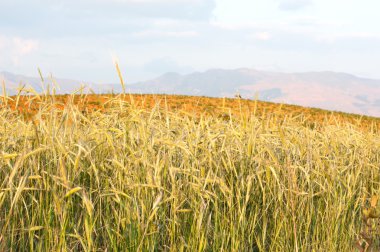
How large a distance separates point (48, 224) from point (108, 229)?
0.49 metres

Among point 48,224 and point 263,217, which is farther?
point 263,217

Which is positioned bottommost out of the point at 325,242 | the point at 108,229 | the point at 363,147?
the point at 325,242

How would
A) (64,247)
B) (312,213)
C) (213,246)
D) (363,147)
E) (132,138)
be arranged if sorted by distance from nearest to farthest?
(64,247)
(213,246)
(132,138)
(312,213)
(363,147)

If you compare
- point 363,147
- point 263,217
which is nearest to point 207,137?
point 263,217

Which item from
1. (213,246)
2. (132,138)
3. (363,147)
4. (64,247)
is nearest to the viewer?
(64,247)

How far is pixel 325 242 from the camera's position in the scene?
460 centimetres

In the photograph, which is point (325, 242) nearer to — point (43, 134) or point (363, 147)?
point (363, 147)

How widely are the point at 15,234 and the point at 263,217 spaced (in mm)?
2267

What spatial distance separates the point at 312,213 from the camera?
4.89m

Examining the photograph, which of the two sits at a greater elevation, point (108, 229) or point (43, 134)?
point (43, 134)

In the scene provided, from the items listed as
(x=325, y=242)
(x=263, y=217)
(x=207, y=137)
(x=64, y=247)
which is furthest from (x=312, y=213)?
(x=64, y=247)

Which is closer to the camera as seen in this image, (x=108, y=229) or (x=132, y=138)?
(x=108, y=229)

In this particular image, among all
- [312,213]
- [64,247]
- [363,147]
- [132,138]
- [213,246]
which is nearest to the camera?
[64,247]

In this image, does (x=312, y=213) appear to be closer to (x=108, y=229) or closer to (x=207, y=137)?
(x=207, y=137)
